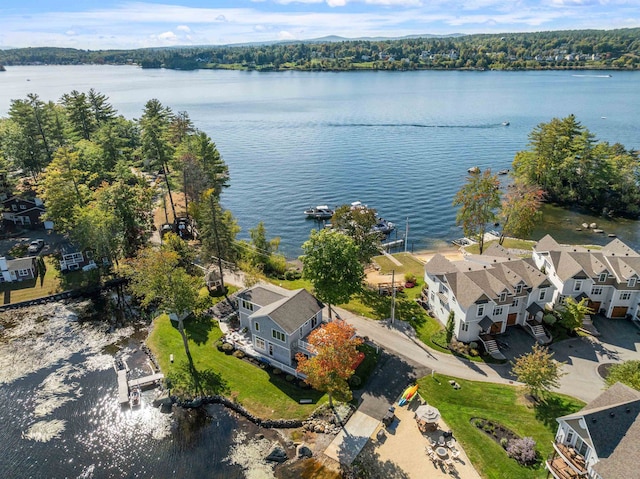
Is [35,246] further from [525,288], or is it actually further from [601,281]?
[601,281]

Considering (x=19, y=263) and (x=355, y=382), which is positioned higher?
(x=19, y=263)

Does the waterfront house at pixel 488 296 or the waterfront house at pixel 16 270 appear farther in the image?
the waterfront house at pixel 16 270

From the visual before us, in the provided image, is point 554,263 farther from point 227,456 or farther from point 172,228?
point 172,228

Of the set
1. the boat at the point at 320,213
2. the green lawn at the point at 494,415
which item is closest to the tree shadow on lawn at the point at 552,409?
the green lawn at the point at 494,415

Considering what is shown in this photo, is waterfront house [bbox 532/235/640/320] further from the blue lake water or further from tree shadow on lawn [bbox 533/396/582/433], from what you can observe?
the blue lake water

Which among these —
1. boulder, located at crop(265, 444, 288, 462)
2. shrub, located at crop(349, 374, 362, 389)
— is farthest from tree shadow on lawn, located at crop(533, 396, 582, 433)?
boulder, located at crop(265, 444, 288, 462)

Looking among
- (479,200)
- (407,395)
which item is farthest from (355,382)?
(479,200)

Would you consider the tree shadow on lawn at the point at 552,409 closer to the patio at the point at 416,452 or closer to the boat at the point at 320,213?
the patio at the point at 416,452
